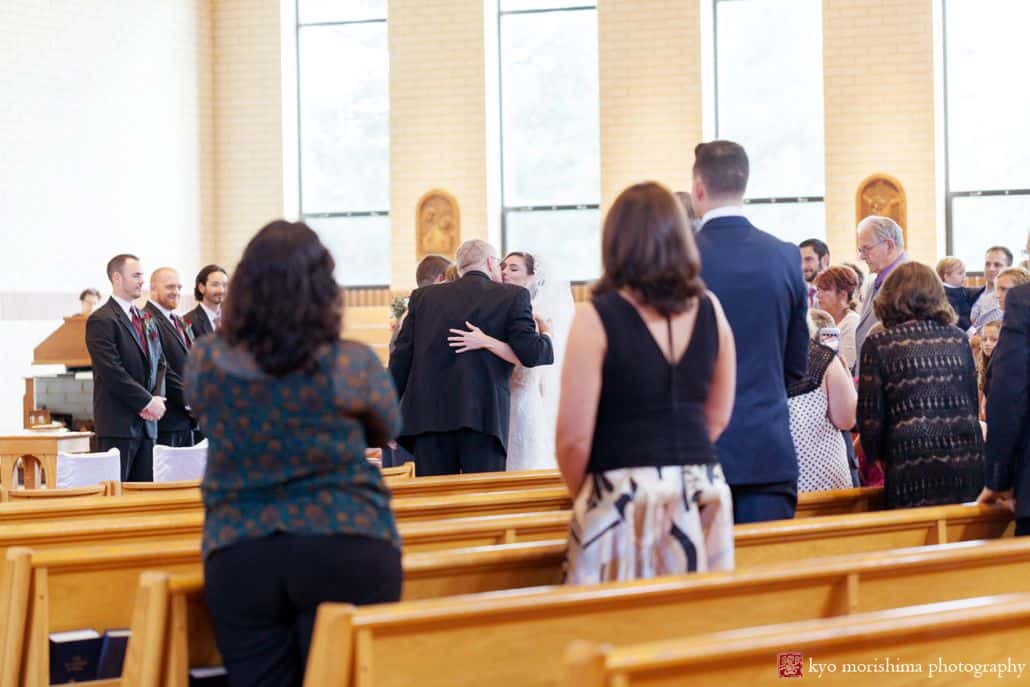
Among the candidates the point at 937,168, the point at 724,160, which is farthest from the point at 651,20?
the point at 724,160

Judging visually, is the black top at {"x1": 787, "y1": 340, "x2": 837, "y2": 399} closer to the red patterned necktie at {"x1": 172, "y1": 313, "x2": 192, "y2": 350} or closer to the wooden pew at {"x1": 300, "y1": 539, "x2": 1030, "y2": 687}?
the wooden pew at {"x1": 300, "y1": 539, "x2": 1030, "y2": 687}

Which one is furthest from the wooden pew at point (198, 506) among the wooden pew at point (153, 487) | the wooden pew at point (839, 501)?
the wooden pew at point (839, 501)

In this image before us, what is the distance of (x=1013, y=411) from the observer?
151 inches

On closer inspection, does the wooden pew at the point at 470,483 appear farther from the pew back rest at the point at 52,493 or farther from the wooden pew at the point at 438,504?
the pew back rest at the point at 52,493

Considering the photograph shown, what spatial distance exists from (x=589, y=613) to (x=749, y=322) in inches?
49.4

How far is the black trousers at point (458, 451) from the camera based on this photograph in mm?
5719

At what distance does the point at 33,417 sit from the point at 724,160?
8378 millimetres

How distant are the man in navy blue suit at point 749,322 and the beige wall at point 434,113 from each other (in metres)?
11.0

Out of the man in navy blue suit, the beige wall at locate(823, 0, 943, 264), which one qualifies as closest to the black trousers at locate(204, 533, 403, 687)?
the man in navy blue suit

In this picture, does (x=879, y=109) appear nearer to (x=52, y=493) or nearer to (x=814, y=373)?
(x=814, y=373)

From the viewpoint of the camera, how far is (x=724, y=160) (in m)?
3.64

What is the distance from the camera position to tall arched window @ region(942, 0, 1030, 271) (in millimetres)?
13828

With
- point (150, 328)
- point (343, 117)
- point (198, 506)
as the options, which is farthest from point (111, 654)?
point (343, 117)

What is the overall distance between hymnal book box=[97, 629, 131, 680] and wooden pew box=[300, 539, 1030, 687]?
18.5 inches
